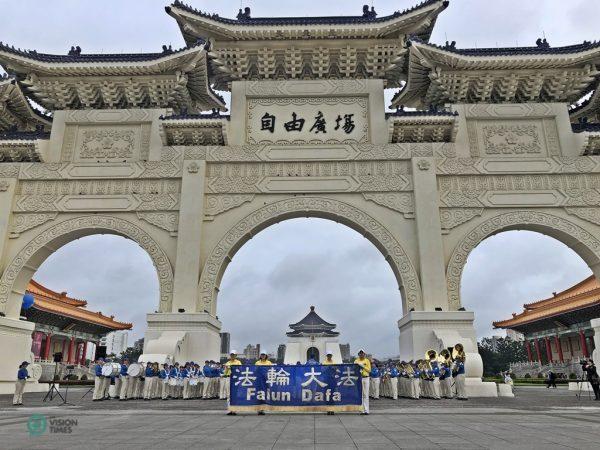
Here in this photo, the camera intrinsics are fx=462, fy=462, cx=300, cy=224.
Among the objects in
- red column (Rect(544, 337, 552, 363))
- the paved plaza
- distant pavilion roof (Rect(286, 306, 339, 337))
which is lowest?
the paved plaza

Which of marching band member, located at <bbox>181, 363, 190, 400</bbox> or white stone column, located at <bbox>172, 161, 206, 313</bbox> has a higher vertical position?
white stone column, located at <bbox>172, 161, 206, 313</bbox>

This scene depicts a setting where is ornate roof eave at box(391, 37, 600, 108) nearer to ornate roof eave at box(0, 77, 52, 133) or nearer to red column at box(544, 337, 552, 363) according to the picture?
ornate roof eave at box(0, 77, 52, 133)

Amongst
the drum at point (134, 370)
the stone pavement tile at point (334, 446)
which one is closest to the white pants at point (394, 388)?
the drum at point (134, 370)

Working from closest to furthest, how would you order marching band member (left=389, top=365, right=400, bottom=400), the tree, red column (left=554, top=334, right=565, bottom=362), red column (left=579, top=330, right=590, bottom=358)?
marching band member (left=389, top=365, right=400, bottom=400)
red column (left=579, top=330, right=590, bottom=358)
red column (left=554, top=334, right=565, bottom=362)
the tree

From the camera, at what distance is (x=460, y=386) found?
32.5ft

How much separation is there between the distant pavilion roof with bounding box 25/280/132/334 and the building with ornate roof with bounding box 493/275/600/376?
971 inches

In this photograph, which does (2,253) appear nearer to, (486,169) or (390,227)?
(390,227)

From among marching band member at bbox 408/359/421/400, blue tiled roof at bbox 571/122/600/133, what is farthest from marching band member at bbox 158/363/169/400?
blue tiled roof at bbox 571/122/600/133

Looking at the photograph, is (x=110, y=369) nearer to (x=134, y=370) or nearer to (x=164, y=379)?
(x=134, y=370)

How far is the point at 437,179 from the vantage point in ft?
41.8

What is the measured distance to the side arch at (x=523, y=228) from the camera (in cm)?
1195

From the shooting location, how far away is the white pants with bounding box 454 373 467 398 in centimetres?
980

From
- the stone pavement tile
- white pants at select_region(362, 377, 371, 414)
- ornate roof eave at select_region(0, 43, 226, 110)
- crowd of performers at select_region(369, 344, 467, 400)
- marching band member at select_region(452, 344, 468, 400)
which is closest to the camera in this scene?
the stone pavement tile

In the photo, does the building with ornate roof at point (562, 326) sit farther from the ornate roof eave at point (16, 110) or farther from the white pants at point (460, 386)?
the ornate roof eave at point (16, 110)
